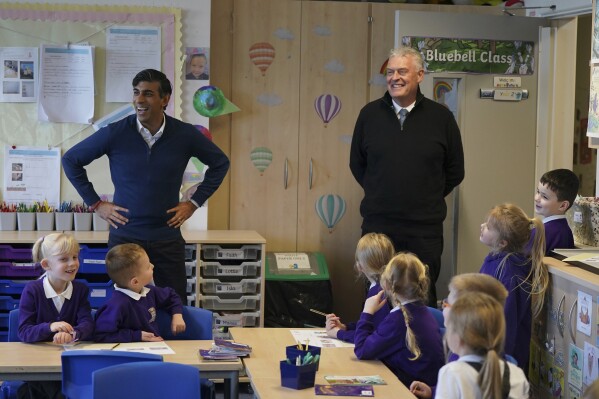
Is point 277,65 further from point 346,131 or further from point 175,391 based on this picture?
point 175,391

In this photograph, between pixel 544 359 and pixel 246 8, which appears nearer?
pixel 544 359

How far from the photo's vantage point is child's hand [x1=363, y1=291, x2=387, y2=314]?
347cm

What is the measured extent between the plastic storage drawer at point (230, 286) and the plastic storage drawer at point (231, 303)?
0.13 ft

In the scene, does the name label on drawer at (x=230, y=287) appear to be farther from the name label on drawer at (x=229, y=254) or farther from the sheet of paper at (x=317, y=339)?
the sheet of paper at (x=317, y=339)

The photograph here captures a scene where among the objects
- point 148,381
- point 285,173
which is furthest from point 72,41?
point 148,381

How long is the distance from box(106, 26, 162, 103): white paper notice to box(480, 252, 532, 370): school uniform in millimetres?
2777

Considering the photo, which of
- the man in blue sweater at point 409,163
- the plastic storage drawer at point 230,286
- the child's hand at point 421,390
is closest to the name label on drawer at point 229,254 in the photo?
the plastic storage drawer at point 230,286

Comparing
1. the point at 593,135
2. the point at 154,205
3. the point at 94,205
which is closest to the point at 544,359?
the point at 593,135

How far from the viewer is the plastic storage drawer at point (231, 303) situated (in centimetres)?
539

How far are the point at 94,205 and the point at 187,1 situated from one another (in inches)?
69.8

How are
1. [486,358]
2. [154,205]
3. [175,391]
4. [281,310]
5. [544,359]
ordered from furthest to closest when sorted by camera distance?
[281,310], [154,205], [544,359], [175,391], [486,358]

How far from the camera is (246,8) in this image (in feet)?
19.2

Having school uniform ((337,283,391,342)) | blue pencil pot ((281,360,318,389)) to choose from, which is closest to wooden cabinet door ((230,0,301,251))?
school uniform ((337,283,391,342))

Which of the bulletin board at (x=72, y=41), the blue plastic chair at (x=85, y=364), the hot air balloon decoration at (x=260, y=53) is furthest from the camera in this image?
the hot air balloon decoration at (x=260, y=53)
